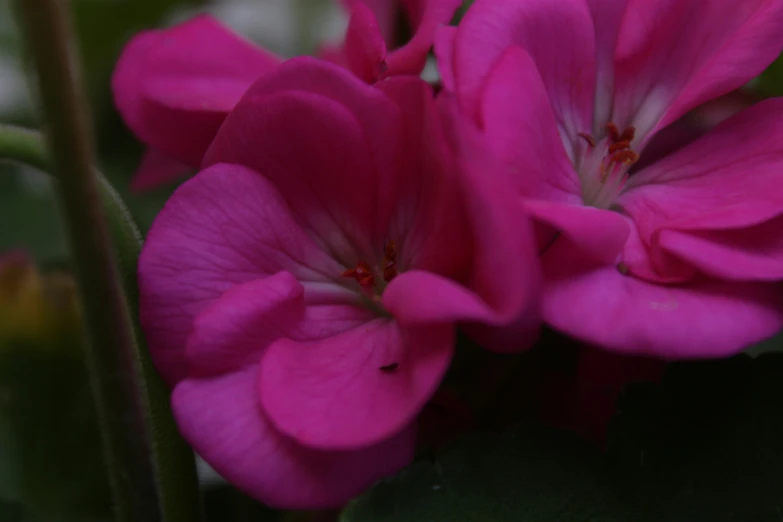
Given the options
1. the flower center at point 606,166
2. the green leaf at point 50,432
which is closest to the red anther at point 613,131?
the flower center at point 606,166

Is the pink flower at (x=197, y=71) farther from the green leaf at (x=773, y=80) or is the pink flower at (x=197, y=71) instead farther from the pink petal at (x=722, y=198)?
the green leaf at (x=773, y=80)

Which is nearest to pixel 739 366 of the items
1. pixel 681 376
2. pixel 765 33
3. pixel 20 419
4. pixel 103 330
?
pixel 681 376

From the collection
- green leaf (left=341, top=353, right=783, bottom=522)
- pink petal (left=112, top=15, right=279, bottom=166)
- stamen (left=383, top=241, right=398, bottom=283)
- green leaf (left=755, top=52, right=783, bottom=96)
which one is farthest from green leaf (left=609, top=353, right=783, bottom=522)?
green leaf (left=755, top=52, right=783, bottom=96)

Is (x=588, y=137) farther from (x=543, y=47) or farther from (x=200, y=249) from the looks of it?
(x=200, y=249)

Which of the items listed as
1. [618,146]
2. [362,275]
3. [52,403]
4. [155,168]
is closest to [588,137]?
[618,146]

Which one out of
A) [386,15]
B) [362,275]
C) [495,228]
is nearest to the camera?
[495,228]
